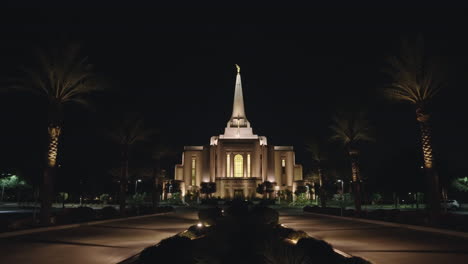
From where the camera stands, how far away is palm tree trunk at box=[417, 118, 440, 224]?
771 inches

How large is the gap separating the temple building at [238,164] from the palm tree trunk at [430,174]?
49.2 m

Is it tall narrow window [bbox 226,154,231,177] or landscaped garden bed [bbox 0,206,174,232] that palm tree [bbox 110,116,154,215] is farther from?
tall narrow window [bbox 226,154,231,177]

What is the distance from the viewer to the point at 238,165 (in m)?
75.0

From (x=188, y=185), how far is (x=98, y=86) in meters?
59.4

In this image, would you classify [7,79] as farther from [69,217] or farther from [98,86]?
[69,217]

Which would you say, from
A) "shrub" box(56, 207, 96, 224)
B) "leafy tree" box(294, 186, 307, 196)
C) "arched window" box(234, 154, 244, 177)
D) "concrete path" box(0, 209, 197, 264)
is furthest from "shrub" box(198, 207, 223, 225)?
"arched window" box(234, 154, 244, 177)

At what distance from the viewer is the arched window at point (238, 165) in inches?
2936

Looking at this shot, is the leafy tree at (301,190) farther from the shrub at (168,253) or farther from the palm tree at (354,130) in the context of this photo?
the shrub at (168,253)

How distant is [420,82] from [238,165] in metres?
55.2

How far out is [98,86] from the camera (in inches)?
848

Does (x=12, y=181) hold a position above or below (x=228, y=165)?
below

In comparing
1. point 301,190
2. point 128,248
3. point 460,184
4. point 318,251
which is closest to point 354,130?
point 128,248

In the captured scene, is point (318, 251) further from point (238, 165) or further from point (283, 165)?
point (283, 165)

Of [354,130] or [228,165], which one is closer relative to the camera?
[354,130]
